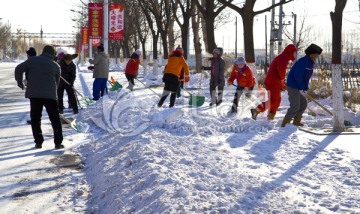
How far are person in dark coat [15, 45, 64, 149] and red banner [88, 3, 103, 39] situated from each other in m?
14.7

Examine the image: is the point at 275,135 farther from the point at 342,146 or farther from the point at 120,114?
the point at 120,114

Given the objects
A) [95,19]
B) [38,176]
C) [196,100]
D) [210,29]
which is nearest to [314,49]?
[196,100]

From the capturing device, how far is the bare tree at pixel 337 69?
857 centimetres

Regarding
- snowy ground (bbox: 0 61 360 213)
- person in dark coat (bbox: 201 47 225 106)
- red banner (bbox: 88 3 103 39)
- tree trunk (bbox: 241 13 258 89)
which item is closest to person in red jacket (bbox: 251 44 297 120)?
snowy ground (bbox: 0 61 360 213)

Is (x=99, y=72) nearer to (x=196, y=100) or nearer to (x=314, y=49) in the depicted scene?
(x=196, y=100)

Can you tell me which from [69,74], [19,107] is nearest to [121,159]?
[69,74]

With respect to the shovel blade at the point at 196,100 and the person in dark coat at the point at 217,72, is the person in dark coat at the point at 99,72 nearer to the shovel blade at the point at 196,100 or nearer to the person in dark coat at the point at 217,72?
the shovel blade at the point at 196,100

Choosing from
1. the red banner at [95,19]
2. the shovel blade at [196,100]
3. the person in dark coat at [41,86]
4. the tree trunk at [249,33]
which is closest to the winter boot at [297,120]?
the shovel blade at [196,100]

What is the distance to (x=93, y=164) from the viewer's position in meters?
6.48

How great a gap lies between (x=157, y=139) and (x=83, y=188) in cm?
199

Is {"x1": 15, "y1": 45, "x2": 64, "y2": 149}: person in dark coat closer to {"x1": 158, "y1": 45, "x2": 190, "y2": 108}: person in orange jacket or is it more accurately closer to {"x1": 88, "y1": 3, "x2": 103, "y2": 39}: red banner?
{"x1": 158, "y1": 45, "x2": 190, "y2": 108}: person in orange jacket

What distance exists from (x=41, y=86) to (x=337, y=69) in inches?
198

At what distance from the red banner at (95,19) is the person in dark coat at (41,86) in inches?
577

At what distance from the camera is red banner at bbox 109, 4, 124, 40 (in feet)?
74.2
